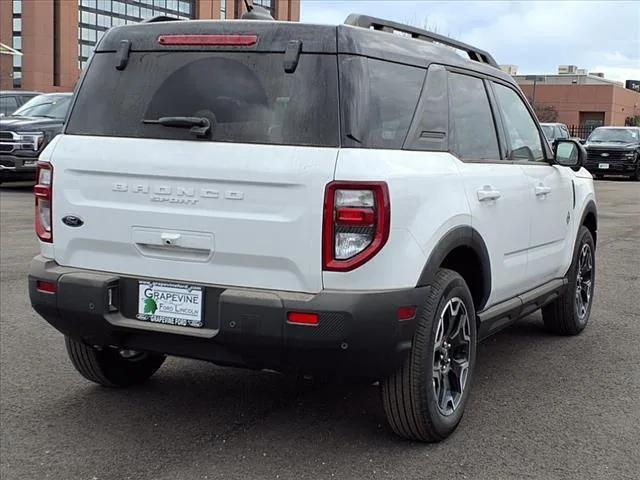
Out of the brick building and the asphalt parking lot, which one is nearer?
the asphalt parking lot

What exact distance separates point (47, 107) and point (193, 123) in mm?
14199

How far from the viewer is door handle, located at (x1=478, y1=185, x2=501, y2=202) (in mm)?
4325

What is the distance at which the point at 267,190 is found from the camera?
356 cm

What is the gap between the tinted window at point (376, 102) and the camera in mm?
3596

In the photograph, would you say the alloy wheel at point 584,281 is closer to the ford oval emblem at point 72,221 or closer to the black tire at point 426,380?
the black tire at point 426,380

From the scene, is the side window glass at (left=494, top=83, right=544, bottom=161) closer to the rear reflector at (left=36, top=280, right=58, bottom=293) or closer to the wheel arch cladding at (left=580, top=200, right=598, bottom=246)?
the wheel arch cladding at (left=580, top=200, right=598, bottom=246)

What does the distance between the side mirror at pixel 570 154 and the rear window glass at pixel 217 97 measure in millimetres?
2589

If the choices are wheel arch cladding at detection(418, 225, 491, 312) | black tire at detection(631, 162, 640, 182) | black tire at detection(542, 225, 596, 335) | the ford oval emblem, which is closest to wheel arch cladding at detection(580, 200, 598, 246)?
black tire at detection(542, 225, 596, 335)

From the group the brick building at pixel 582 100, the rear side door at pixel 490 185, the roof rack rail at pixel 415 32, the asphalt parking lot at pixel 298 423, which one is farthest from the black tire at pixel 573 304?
the brick building at pixel 582 100

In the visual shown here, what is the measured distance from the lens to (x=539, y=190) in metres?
5.16

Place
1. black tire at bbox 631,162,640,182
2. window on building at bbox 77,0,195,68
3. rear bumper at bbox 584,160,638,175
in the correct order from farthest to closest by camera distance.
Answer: window on building at bbox 77,0,195,68 → black tire at bbox 631,162,640,182 → rear bumper at bbox 584,160,638,175

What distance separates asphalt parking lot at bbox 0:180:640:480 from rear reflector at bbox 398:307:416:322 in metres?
0.72

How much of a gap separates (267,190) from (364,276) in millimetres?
552

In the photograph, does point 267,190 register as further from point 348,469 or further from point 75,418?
point 75,418
